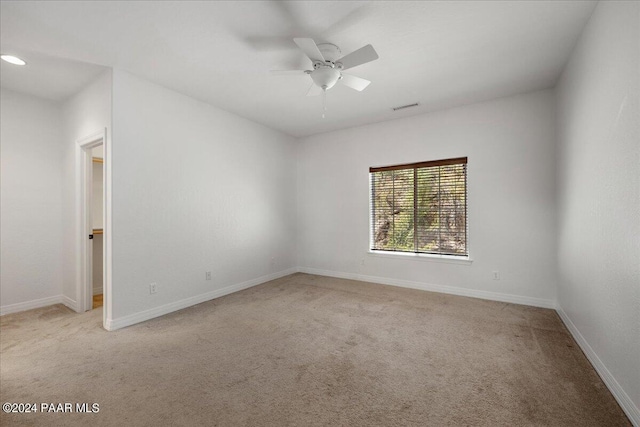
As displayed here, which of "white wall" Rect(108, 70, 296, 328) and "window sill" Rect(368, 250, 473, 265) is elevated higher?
"white wall" Rect(108, 70, 296, 328)

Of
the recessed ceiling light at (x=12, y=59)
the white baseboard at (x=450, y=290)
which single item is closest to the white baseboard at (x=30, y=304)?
the recessed ceiling light at (x=12, y=59)

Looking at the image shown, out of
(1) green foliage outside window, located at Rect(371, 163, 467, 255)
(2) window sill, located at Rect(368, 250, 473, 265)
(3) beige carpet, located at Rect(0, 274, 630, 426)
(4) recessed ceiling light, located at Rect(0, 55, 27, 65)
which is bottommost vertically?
(3) beige carpet, located at Rect(0, 274, 630, 426)

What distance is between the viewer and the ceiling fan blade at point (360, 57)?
87.8 inches

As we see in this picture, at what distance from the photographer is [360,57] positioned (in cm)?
234

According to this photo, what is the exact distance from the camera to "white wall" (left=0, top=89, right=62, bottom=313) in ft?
11.3

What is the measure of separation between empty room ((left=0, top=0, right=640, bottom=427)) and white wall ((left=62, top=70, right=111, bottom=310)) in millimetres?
44

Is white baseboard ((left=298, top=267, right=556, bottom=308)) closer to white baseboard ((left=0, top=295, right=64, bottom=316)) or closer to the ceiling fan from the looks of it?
the ceiling fan

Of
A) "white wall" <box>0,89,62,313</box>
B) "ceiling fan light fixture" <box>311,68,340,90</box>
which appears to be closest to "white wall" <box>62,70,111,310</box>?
"white wall" <box>0,89,62,313</box>

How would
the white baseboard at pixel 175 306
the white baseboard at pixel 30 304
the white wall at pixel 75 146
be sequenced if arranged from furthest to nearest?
the white baseboard at pixel 30 304
the white wall at pixel 75 146
the white baseboard at pixel 175 306

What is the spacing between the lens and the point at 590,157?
230 cm

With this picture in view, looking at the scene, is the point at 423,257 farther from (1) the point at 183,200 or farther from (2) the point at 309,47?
(1) the point at 183,200

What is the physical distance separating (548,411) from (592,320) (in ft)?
3.40

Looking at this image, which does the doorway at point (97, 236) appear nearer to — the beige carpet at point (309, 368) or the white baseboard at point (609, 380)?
the beige carpet at point (309, 368)

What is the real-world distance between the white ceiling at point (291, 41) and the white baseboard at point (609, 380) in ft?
8.92
